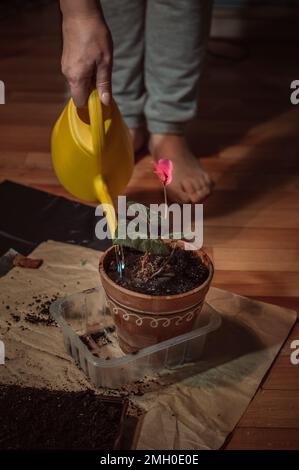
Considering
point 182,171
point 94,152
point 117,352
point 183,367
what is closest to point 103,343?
point 117,352

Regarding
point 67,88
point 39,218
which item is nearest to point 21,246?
point 39,218

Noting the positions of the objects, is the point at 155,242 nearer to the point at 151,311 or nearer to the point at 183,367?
the point at 151,311

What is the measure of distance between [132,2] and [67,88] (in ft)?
1.89

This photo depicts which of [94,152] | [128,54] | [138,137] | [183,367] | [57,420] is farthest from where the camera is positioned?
[138,137]

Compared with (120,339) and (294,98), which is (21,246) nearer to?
(120,339)

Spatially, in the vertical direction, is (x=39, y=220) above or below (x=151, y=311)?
below

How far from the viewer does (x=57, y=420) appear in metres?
0.70

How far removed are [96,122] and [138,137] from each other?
444 millimetres

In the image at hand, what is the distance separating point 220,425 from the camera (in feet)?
2.44

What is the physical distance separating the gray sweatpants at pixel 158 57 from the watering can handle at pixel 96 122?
0.37m

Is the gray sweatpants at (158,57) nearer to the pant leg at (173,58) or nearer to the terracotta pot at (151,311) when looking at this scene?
the pant leg at (173,58)

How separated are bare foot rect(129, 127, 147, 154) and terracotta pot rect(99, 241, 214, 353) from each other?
0.59 m

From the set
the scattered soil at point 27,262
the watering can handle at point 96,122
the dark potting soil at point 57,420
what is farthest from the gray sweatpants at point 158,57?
the dark potting soil at point 57,420

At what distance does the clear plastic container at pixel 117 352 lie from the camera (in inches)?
30.7
